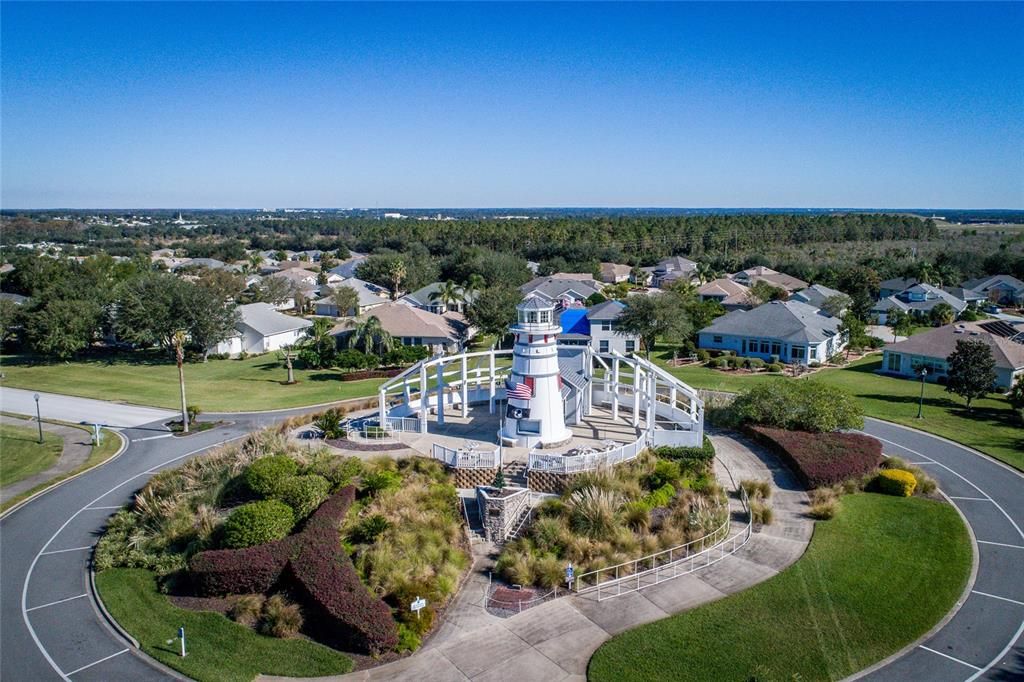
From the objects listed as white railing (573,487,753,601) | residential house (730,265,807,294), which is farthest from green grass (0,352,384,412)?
residential house (730,265,807,294)

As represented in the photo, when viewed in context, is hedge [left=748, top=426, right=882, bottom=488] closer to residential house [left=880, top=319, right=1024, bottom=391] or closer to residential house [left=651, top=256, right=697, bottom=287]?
residential house [left=880, top=319, right=1024, bottom=391]

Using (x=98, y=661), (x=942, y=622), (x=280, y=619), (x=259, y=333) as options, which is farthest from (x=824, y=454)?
(x=259, y=333)

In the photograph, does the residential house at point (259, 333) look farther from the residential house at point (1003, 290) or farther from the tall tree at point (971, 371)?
the residential house at point (1003, 290)

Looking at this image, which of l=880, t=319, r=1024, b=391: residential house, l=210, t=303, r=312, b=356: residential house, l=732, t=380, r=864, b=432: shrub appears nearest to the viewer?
Result: l=732, t=380, r=864, b=432: shrub

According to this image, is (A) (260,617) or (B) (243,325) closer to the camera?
(A) (260,617)

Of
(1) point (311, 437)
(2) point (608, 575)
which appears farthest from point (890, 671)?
(1) point (311, 437)

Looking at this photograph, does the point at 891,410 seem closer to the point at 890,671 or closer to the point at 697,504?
the point at 697,504

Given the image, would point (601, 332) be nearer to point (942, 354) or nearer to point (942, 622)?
point (942, 354)
